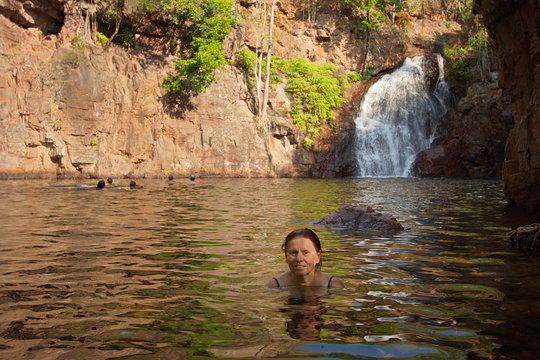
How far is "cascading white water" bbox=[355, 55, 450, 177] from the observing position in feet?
116

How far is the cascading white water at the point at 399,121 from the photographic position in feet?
116

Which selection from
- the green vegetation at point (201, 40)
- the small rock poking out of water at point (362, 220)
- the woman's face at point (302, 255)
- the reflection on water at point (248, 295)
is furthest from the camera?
the green vegetation at point (201, 40)

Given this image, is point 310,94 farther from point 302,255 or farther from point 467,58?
point 302,255

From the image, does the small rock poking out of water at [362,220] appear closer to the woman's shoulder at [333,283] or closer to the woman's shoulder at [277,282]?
the woman's shoulder at [333,283]

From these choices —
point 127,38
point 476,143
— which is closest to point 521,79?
point 476,143

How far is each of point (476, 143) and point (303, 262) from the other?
3164cm

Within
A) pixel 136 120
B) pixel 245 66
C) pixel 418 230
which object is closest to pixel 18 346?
pixel 418 230

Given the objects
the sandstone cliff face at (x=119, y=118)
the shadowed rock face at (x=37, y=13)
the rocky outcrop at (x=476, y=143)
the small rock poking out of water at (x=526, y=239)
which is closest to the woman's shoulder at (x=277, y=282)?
the small rock poking out of water at (x=526, y=239)

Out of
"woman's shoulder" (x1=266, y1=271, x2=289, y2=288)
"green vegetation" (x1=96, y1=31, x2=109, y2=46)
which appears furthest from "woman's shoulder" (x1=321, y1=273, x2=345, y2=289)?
"green vegetation" (x1=96, y1=31, x2=109, y2=46)

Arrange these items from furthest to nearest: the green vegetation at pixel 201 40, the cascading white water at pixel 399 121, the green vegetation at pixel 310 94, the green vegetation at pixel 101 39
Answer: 1. the green vegetation at pixel 310 94
2. the cascading white water at pixel 399 121
3. the green vegetation at pixel 101 39
4. the green vegetation at pixel 201 40

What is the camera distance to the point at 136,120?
31547 millimetres

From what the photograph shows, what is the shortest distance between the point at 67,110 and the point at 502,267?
2791 cm

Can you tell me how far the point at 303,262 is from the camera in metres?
4.77

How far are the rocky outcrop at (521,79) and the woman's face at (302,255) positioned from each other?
9.10 meters
